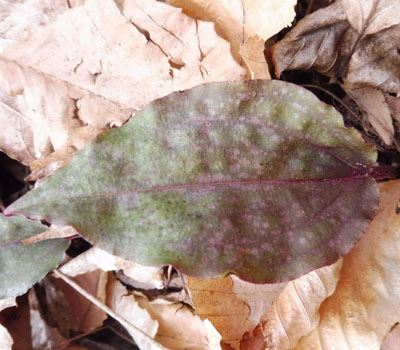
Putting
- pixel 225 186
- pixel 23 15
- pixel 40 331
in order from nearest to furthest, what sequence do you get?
pixel 225 186, pixel 23 15, pixel 40 331

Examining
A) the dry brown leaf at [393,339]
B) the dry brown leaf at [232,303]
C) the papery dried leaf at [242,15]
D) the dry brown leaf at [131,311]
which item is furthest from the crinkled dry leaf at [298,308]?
the papery dried leaf at [242,15]

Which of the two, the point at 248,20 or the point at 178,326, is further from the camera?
the point at 178,326

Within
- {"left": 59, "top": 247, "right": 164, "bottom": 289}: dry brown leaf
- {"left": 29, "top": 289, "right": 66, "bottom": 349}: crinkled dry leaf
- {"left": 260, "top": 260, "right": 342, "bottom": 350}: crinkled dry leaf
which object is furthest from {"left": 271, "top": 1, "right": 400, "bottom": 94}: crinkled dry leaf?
{"left": 29, "top": 289, "right": 66, "bottom": 349}: crinkled dry leaf

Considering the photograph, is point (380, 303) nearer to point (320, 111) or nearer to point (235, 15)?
point (320, 111)

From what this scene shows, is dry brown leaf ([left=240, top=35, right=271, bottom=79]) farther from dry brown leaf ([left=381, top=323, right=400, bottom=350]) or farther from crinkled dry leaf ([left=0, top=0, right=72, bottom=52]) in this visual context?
dry brown leaf ([left=381, top=323, right=400, bottom=350])

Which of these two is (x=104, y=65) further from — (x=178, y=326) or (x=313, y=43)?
(x=178, y=326)

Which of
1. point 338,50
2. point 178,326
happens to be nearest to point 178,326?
point 178,326

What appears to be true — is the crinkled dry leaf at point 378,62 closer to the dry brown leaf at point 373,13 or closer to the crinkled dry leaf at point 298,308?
the dry brown leaf at point 373,13
